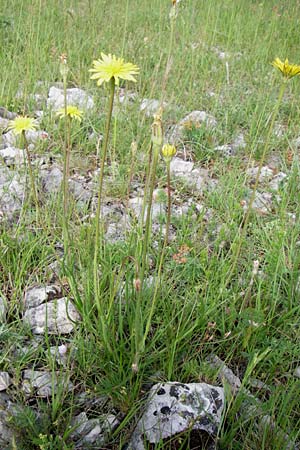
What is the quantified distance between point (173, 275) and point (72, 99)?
65.6 inches

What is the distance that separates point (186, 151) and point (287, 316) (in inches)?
52.8

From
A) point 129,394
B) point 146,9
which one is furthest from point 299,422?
point 146,9

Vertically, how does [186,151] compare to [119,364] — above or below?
above

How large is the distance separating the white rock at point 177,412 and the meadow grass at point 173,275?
4cm

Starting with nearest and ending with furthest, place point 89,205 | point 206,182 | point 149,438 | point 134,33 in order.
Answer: point 149,438 → point 89,205 → point 206,182 → point 134,33

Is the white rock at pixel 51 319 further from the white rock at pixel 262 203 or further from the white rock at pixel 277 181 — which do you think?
the white rock at pixel 277 181

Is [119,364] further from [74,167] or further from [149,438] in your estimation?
[74,167]

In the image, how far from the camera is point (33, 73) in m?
2.98

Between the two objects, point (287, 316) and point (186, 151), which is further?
point (186, 151)

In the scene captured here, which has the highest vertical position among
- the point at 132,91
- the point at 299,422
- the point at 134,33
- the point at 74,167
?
the point at 134,33

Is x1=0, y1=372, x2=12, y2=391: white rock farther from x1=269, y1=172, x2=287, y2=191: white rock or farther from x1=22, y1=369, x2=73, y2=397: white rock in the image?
x1=269, y1=172, x2=287, y2=191: white rock

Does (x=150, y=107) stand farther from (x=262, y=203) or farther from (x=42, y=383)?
(x=42, y=383)

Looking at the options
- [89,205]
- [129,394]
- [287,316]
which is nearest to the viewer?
[129,394]

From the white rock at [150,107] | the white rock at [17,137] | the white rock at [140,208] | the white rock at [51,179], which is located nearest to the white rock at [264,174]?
the white rock at [140,208]
